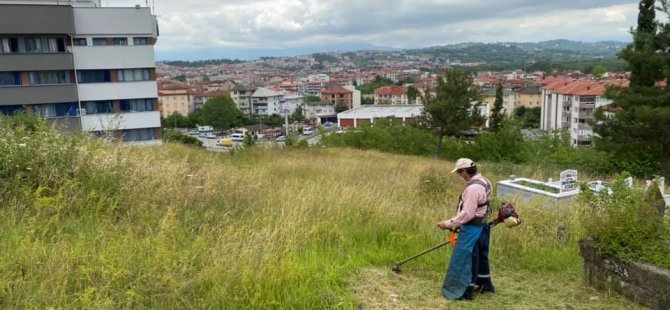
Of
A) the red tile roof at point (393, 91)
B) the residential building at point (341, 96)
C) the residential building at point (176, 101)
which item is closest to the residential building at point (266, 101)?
the residential building at point (341, 96)

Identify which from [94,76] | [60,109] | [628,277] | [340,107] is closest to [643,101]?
[628,277]

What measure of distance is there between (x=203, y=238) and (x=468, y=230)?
2.49m

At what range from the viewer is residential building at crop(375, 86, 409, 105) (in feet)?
397

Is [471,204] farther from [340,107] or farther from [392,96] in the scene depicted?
[392,96]

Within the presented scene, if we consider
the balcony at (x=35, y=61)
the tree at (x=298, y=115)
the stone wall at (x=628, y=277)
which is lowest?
the tree at (x=298, y=115)

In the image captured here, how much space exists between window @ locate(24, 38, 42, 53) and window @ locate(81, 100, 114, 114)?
3.93 meters

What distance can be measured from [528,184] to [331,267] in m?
6.21

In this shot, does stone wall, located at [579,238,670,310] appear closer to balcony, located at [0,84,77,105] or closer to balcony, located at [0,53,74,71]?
balcony, located at [0,84,77,105]

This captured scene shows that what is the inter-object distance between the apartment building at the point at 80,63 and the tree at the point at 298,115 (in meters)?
75.3

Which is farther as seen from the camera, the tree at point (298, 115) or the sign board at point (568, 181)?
the tree at point (298, 115)

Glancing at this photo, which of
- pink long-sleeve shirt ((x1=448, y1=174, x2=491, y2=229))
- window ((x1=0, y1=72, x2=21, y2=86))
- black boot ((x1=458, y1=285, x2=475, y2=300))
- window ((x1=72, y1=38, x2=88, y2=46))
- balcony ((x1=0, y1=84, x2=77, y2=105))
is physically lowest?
black boot ((x1=458, y1=285, x2=475, y2=300))

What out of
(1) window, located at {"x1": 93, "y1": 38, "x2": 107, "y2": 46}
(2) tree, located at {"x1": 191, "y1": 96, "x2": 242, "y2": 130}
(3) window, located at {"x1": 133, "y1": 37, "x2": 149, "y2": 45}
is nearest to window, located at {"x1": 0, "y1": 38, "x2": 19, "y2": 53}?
(1) window, located at {"x1": 93, "y1": 38, "x2": 107, "y2": 46}

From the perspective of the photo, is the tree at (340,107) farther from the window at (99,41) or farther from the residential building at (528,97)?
the window at (99,41)

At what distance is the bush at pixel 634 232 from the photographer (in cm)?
391
